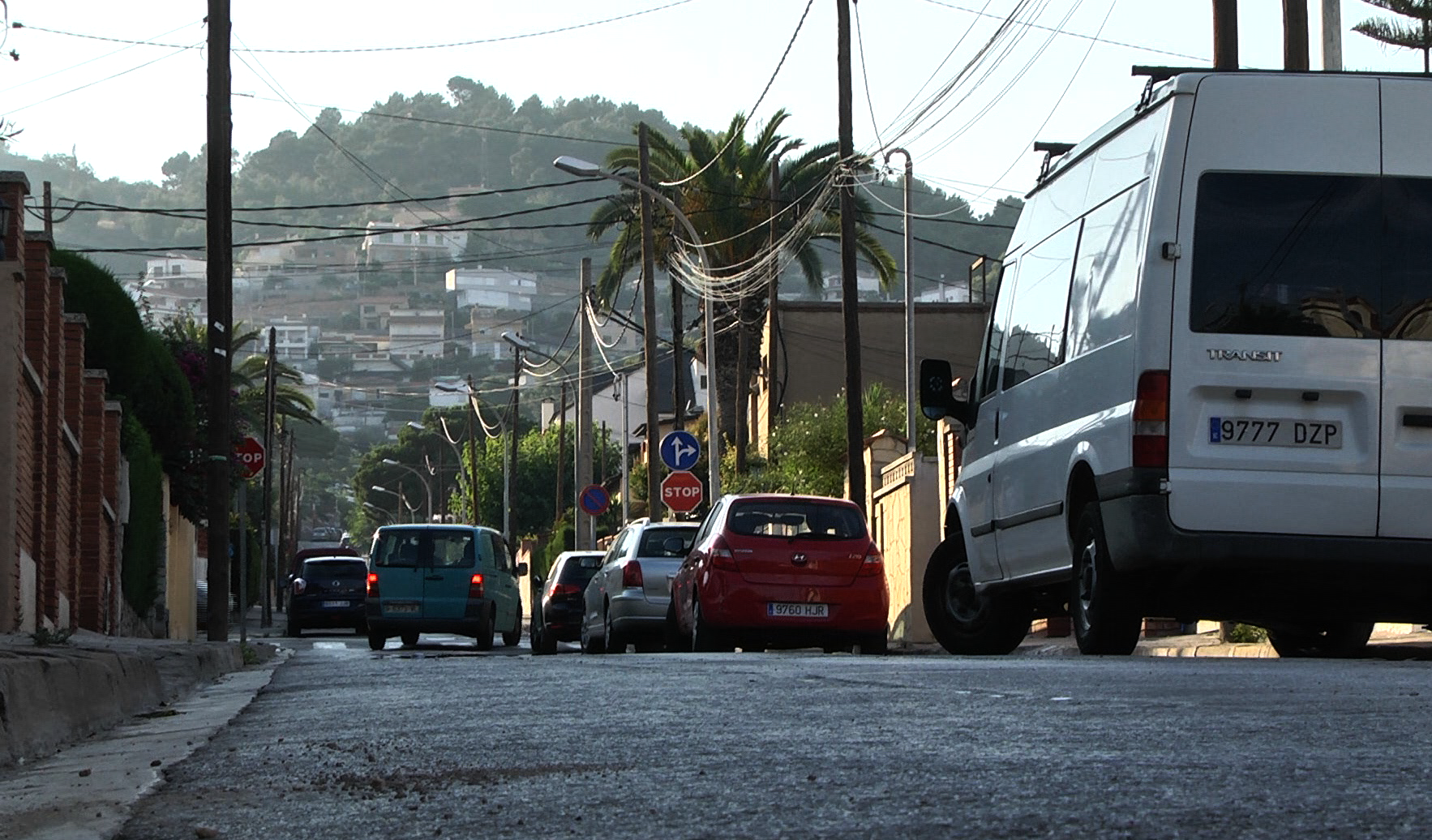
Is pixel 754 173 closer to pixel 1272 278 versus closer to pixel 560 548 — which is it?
pixel 560 548

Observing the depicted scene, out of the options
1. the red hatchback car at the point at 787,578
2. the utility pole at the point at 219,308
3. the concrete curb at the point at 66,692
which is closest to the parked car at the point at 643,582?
the red hatchback car at the point at 787,578

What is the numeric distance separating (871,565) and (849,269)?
1222 cm

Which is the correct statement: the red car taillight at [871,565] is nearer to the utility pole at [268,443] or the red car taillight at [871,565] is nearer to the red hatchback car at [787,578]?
the red hatchback car at [787,578]

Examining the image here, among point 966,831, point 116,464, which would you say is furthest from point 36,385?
point 966,831

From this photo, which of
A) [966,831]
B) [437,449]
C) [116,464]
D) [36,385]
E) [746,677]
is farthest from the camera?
[437,449]

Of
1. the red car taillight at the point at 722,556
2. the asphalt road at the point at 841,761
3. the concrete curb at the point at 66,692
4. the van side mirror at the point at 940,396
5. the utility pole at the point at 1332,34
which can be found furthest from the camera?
the utility pole at the point at 1332,34

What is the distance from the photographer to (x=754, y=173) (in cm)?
4850

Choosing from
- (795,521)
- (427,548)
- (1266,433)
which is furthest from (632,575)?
(1266,433)

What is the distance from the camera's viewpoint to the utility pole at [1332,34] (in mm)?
20578

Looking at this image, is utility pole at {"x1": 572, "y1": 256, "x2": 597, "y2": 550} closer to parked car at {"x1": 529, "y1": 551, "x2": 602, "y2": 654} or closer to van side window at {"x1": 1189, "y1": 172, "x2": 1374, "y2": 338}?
parked car at {"x1": 529, "y1": 551, "x2": 602, "y2": 654}

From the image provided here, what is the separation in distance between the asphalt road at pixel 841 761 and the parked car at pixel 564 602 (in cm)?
1838

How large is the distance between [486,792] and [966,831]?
1.45m

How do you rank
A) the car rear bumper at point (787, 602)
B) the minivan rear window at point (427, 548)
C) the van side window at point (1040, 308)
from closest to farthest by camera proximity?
the van side window at point (1040, 308)
the car rear bumper at point (787, 602)
the minivan rear window at point (427, 548)

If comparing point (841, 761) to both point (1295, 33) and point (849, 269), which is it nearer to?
point (1295, 33)
